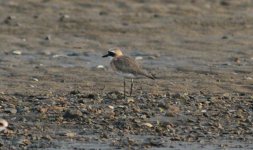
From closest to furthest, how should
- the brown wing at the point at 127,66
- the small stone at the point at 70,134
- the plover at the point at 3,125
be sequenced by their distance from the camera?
the plover at the point at 3,125 → the small stone at the point at 70,134 → the brown wing at the point at 127,66

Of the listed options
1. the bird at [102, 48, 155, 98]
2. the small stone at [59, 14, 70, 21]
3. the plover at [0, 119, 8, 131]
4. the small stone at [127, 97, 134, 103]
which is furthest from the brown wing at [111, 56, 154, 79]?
the small stone at [59, 14, 70, 21]

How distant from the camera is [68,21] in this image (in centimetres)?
2178

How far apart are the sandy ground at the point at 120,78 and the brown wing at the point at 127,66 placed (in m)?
0.31

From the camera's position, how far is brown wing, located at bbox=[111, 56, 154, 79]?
14922 millimetres

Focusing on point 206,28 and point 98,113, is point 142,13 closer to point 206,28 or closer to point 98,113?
point 206,28

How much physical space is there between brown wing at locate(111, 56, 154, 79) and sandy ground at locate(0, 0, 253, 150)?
1.00ft

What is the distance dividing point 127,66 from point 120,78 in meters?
1.37

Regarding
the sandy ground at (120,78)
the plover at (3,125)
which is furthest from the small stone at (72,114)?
the plover at (3,125)

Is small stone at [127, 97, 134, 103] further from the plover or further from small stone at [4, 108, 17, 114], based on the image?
the plover

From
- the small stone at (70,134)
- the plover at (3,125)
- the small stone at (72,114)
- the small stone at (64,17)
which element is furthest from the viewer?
the small stone at (64,17)

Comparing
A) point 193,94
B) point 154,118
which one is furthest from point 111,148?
point 193,94

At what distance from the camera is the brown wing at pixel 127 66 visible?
14.9 m

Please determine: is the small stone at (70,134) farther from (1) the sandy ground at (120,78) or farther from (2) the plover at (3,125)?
(2) the plover at (3,125)

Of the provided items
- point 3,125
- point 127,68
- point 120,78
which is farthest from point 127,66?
point 3,125
